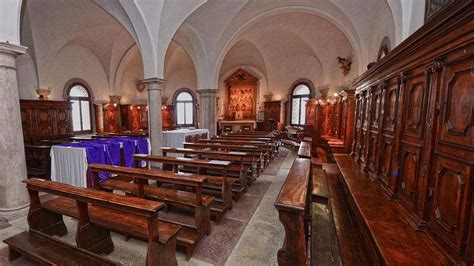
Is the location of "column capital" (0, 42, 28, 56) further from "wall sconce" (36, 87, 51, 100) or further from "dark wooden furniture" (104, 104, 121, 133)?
"dark wooden furniture" (104, 104, 121, 133)

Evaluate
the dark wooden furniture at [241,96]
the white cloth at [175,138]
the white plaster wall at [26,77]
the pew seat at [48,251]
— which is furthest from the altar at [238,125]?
the pew seat at [48,251]

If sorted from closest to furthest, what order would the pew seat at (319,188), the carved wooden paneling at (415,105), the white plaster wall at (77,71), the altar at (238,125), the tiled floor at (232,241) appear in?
the tiled floor at (232,241), the carved wooden paneling at (415,105), the pew seat at (319,188), the white plaster wall at (77,71), the altar at (238,125)

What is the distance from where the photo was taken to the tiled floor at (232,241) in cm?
225

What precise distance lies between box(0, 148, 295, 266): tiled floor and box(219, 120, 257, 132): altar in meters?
10.9

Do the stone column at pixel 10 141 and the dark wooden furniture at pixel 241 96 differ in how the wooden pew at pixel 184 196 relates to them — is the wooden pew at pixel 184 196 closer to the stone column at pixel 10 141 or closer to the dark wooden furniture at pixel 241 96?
the stone column at pixel 10 141

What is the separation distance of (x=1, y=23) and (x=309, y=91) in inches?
504

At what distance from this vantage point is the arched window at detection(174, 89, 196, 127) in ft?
52.2


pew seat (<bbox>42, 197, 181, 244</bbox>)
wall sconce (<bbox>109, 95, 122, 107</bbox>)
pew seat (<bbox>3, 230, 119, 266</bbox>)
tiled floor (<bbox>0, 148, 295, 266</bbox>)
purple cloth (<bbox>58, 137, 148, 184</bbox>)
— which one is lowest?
tiled floor (<bbox>0, 148, 295, 266</bbox>)

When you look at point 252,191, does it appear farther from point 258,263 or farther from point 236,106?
point 236,106

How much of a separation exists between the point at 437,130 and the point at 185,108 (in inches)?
607

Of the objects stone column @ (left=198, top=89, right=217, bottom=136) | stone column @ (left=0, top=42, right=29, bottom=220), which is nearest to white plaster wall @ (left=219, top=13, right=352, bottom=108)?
stone column @ (left=198, top=89, right=217, bottom=136)

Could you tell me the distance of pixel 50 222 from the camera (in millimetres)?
2627

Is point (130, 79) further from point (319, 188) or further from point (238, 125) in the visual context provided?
point (319, 188)

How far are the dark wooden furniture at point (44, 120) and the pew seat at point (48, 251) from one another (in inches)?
297
